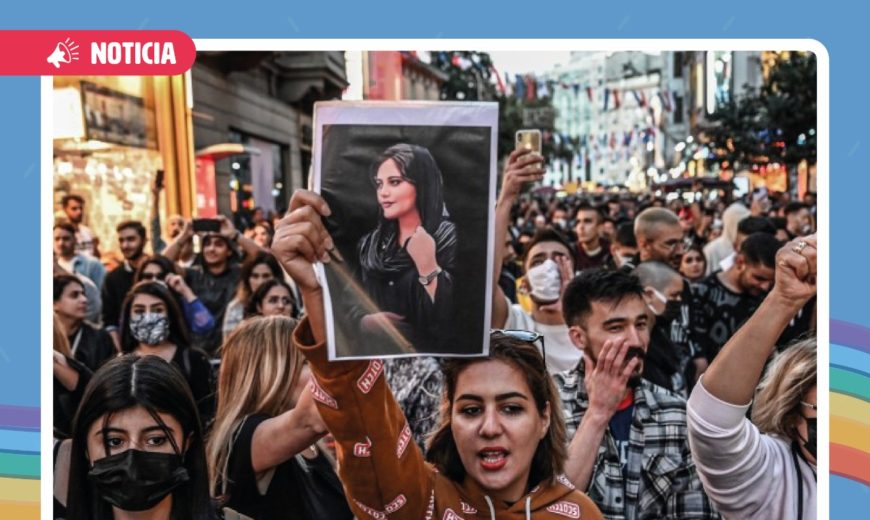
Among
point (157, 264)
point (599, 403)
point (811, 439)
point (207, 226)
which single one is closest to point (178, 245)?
point (207, 226)

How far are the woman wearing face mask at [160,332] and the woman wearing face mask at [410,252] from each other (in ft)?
8.14

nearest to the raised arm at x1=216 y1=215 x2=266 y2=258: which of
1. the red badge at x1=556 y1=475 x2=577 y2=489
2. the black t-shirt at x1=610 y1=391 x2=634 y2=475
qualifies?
the black t-shirt at x1=610 y1=391 x2=634 y2=475

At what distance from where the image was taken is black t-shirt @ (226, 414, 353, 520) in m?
2.98

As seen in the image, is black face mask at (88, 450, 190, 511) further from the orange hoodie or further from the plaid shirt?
the plaid shirt

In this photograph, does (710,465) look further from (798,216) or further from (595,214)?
(798,216)

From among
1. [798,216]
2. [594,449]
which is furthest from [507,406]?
[798,216]

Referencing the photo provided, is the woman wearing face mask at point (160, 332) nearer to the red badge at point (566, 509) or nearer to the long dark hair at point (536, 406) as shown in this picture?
the long dark hair at point (536, 406)

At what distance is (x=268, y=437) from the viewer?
294 cm

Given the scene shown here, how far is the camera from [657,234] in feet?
21.4

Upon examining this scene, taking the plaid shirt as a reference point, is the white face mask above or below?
above

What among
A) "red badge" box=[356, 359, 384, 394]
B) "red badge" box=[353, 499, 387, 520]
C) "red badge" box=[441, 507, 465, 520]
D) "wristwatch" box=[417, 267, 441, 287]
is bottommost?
"red badge" box=[441, 507, 465, 520]

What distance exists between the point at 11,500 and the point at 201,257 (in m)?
4.88

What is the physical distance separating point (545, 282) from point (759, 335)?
99.3 inches

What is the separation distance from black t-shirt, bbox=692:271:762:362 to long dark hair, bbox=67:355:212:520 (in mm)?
3498
